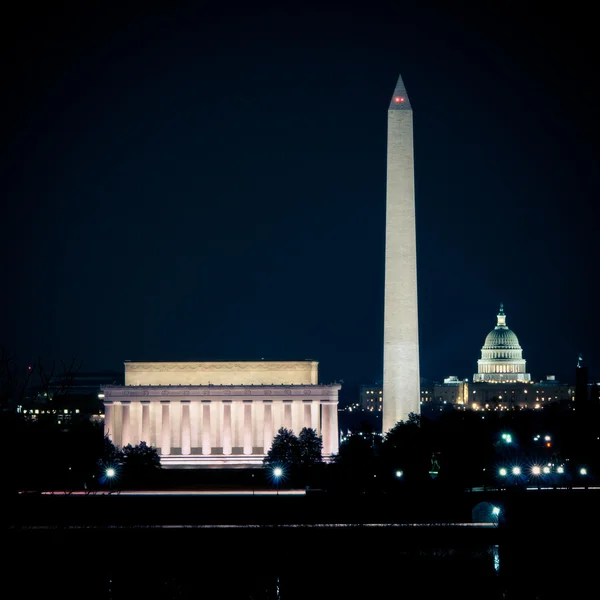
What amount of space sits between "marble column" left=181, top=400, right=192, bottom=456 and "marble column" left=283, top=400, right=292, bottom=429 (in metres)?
8.79

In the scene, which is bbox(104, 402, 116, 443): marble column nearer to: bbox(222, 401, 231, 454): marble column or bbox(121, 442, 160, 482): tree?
bbox(222, 401, 231, 454): marble column

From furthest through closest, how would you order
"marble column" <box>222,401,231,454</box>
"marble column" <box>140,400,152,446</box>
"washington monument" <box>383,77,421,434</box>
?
"marble column" <box>140,400,152,446</box> < "marble column" <box>222,401,231,454</box> < "washington monument" <box>383,77,421,434</box>

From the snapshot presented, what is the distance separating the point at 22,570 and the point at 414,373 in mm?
57543

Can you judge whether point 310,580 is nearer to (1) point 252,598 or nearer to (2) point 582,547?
(1) point 252,598

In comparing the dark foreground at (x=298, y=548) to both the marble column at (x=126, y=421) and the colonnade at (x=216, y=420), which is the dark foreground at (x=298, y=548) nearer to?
the colonnade at (x=216, y=420)

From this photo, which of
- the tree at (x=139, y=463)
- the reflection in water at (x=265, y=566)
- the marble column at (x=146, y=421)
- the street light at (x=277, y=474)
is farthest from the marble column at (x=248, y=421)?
the reflection in water at (x=265, y=566)

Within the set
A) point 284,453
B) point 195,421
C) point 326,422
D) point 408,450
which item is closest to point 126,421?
point 195,421

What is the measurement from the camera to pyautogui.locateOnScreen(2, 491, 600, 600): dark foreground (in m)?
82.7

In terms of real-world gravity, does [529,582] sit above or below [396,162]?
below

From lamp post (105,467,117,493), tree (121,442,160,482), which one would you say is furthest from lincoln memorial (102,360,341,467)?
lamp post (105,467,117,493)

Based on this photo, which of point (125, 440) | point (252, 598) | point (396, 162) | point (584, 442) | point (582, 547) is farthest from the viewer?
point (125, 440)

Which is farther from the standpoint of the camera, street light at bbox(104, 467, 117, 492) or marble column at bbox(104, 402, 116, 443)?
marble column at bbox(104, 402, 116, 443)

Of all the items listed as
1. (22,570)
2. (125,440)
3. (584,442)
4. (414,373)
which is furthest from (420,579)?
(125,440)

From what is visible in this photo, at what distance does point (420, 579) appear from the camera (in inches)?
3319
